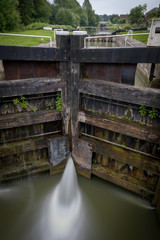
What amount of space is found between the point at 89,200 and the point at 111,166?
1.59m

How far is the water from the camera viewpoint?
5.19 metres

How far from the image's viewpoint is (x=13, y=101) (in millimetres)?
5035

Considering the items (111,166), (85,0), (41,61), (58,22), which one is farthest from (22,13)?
(85,0)

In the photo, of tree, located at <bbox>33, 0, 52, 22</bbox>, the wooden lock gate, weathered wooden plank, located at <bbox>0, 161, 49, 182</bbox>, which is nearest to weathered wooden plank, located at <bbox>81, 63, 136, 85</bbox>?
the wooden lock gate

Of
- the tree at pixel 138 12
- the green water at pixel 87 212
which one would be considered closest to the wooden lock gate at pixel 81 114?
the green water at pixel 87 212

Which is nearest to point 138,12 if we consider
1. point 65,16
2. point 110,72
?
point 65,16

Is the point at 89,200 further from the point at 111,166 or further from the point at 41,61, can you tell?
the point at 41,61

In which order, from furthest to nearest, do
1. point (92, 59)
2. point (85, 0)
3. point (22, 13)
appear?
point (85, 0), point (22, 13), point (92, 59)

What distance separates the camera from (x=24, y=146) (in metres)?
5.80

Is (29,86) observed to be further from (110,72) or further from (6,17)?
(6,17)

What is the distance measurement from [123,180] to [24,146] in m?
3.91

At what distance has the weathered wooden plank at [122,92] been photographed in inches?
164

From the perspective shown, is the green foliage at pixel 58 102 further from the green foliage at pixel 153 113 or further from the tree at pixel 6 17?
the tree at pixel 6 17

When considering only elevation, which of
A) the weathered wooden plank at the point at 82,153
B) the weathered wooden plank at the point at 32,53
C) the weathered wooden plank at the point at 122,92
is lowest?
the weathered wooden plank at the point at 82,153
